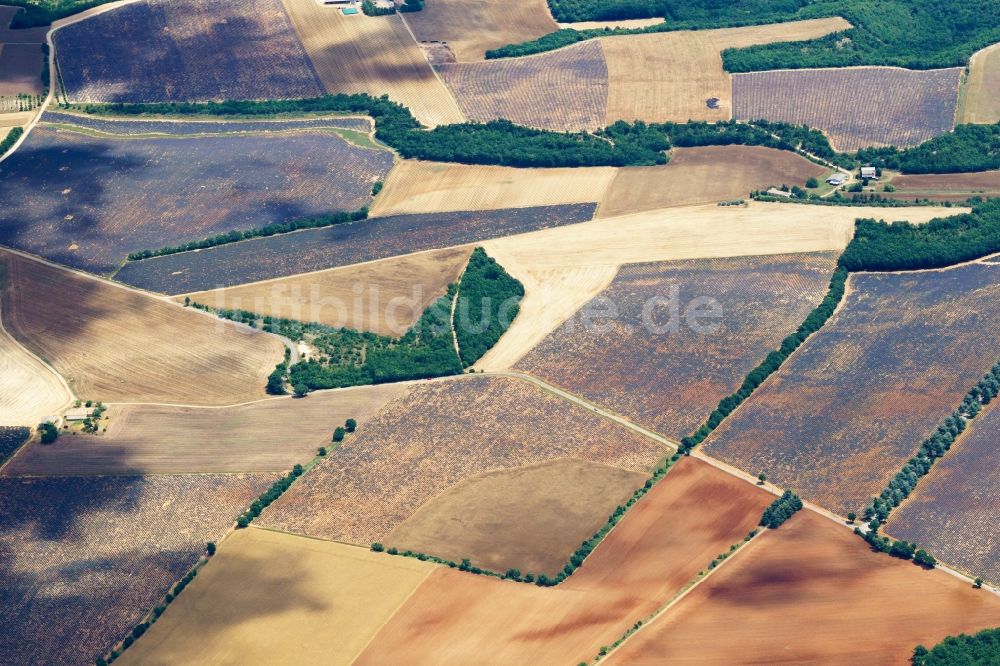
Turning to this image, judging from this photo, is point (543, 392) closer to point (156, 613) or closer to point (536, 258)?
point (536, 258)

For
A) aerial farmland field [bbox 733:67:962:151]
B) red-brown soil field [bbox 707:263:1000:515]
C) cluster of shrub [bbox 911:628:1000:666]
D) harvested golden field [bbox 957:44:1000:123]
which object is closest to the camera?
cluster of shrub [bbox 911:628:1000:666]

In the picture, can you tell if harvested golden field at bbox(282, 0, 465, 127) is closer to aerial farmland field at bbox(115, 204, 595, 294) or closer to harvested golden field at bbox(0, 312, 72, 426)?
aerial farmland field at bbox(115, 204, 595, 294)

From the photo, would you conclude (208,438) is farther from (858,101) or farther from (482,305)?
(858,101)

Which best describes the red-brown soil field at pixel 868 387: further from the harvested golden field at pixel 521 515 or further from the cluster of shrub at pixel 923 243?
the harvested golden field at pixel 521 515

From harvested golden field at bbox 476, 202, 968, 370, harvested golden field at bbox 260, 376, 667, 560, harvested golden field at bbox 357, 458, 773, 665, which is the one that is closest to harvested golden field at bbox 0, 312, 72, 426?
harvested golden field at bbox 260, 376, 667, 560

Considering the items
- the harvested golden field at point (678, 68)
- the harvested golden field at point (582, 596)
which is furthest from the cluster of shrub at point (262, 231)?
the harvested golden field at point (582, 596)
